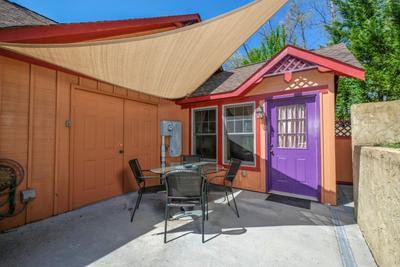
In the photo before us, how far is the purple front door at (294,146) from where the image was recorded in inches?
160

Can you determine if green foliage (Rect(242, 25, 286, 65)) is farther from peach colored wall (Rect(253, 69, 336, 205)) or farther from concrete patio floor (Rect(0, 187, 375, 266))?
concrete patio floor (Rect(0, 187, 375, 266))

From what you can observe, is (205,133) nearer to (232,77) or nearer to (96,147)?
(232,77)

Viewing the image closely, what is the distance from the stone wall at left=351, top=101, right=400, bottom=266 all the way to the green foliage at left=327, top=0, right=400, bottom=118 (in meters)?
6.57

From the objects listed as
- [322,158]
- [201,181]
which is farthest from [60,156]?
[322,158]

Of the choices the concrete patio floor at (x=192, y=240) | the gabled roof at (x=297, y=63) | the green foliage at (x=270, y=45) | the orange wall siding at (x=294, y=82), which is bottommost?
the concrete patio floor at (x=192, y=240)

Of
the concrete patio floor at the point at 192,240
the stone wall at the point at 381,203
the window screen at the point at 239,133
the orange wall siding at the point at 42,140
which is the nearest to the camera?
the stone wall at the point at 381,203

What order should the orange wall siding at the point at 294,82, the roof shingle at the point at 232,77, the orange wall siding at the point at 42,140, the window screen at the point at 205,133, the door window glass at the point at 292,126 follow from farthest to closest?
the window screen at the point at 205,133 → the roof shingle at the point at 232,77 → the door window glass at the point at 292,126 → the orange wall siding at the point at 294,82 → the orange wall siding at the point at 42,140

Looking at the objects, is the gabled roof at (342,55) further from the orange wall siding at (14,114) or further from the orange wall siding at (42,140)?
the orange wall siding at (14,114)

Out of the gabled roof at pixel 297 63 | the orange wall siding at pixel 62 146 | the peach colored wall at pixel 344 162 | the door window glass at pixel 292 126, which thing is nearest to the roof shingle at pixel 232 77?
the gabled roof at pixel 297 63

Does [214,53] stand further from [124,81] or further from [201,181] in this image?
[201,181]

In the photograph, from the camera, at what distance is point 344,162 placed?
229 inches

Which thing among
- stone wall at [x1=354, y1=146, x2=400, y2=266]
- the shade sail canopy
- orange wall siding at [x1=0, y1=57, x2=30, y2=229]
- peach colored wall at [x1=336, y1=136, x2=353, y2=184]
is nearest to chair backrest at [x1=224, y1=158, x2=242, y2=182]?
stone wall at [x1=354, y1=146, x2=400, y2=266]

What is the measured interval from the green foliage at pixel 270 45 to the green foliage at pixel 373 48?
323 cm

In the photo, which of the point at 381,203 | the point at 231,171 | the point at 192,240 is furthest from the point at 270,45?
the point at 192,240
